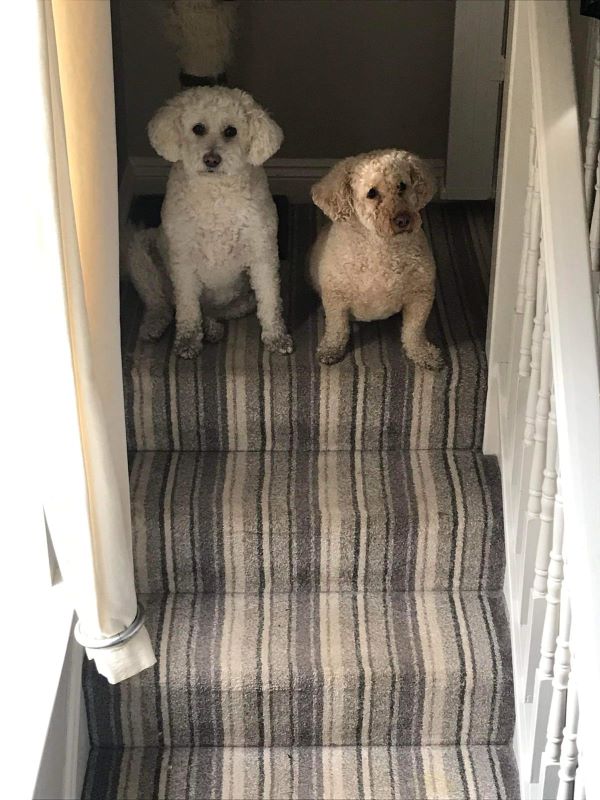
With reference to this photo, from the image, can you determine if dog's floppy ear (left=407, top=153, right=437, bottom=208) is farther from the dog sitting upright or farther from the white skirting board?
the white skirting board

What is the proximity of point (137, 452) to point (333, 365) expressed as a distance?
0.50 meters

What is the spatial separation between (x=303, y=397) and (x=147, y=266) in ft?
1.67

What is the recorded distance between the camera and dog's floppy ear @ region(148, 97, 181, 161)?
2184 mm

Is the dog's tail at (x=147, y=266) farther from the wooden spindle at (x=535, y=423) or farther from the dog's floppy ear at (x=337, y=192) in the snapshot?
the wooden spindle at (x=535, y=423)

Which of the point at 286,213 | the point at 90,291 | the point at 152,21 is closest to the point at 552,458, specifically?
the point at 90,291

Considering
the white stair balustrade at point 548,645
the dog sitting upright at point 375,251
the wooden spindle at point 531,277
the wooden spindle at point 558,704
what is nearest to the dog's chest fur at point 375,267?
the dog sitting upright at point 375,251

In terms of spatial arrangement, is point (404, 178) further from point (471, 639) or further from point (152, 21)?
point (152, 21)

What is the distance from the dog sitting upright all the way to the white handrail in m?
0.38

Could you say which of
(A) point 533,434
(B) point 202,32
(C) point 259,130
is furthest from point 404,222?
(B) point 202,32

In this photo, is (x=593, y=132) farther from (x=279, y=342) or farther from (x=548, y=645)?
(x=548, y=645)

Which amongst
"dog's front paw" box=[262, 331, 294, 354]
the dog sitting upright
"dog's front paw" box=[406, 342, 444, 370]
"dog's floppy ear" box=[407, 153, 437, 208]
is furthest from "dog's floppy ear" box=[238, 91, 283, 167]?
"dog's front paw" box=[406, 342, 444, 370]

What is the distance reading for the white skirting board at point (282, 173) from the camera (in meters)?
3.04

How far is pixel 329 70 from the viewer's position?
118 inches

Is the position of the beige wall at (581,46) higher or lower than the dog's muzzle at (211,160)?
higher
